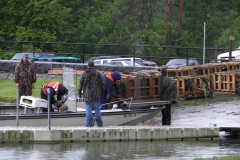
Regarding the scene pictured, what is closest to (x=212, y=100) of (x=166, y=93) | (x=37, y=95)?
(x=166, y=93)

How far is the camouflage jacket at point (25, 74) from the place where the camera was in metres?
22.0

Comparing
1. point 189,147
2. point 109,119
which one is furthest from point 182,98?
point 189,147

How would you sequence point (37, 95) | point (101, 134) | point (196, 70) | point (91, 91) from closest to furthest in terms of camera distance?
1. point (101, 134)
2. point (91, 91)
3. point (196, 70)
4. point (37, 95)

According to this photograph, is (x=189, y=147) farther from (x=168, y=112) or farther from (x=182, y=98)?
(x=182, y=98)

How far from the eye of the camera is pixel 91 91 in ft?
61.0

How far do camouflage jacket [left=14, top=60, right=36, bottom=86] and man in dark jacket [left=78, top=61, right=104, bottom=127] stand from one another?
12.0 ft

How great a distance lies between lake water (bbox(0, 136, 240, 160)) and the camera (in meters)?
15.8

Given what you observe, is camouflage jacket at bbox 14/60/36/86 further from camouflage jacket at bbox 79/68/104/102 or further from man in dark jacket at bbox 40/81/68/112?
camouflage jacket at bbox 79/68/104/102

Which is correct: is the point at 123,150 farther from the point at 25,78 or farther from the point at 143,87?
the point at 143,87

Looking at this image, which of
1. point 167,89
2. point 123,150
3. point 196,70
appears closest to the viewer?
point 123,150

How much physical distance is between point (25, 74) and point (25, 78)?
134mm

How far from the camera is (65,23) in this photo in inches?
2103

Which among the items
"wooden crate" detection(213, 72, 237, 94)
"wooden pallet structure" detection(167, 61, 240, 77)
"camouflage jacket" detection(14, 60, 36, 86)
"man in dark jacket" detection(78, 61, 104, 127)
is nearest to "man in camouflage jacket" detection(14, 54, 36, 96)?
A: "camouflage jacket" detection(14, 60, 36, 86)

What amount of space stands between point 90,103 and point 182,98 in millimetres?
8259
